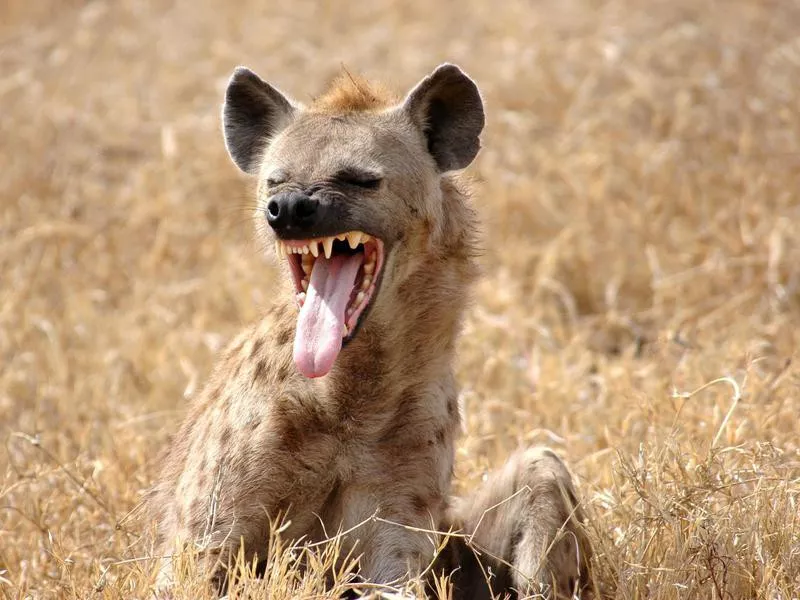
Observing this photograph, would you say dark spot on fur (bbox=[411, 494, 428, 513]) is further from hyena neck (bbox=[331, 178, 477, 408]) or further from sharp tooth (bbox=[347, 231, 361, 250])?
sharp tooth (bbox=[347, 231, 361, 250])

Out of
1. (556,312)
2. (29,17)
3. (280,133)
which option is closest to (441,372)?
(280,133)

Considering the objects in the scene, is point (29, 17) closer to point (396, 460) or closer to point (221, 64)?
point (221, 64)

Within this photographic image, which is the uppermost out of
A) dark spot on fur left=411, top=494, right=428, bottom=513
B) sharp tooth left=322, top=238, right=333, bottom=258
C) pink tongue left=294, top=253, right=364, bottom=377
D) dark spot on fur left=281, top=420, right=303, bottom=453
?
sharp tooth left=322, top=238, right=333, bottom=258

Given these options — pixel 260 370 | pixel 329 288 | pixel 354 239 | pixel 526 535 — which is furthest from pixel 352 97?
A: pixel 526 535

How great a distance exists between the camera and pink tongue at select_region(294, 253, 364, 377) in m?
3.72

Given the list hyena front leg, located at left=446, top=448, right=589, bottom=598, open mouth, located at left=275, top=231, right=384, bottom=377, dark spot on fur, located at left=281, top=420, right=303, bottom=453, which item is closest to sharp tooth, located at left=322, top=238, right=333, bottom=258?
open mouth, located at left=275, top=231, right=384, bottom=377

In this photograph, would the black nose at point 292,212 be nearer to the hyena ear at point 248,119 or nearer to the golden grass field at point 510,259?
the hyena ear at point 248,119

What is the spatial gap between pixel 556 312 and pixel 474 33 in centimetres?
351

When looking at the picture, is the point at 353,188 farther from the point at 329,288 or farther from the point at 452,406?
the point at 452,406

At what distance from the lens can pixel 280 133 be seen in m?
4.28

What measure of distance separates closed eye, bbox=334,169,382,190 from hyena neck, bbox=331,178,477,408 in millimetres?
262

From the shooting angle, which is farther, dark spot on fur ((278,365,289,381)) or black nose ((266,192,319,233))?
dark spot on fur ((278,365,289,381))

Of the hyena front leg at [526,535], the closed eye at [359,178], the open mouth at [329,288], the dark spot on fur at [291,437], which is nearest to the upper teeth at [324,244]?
the open mouth at [329,288]

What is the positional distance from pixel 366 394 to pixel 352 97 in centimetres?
95
